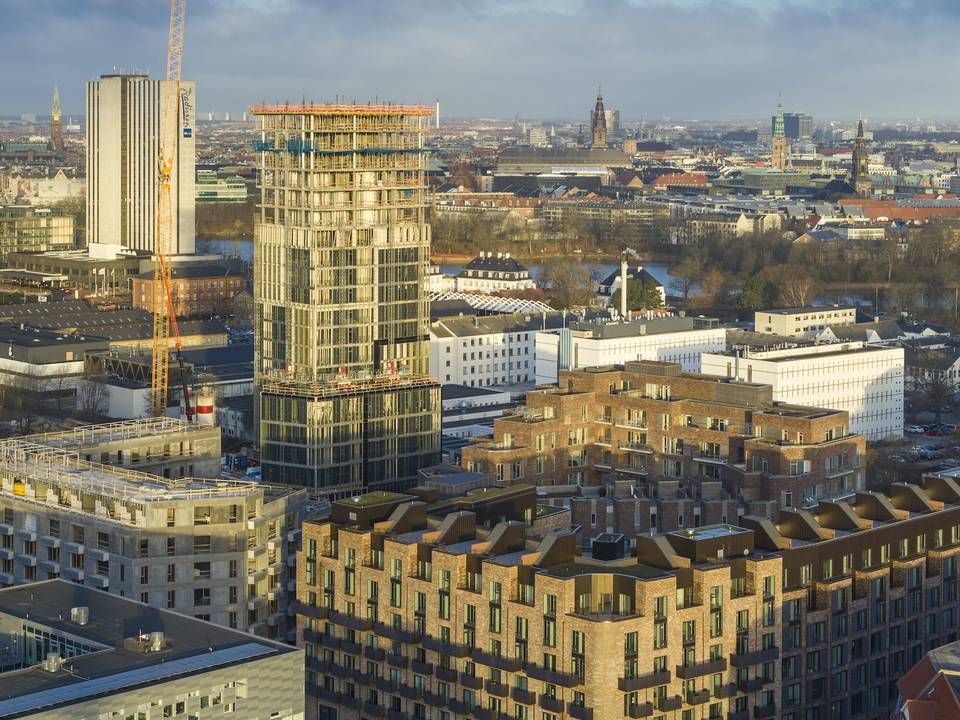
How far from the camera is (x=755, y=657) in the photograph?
33.0 meters

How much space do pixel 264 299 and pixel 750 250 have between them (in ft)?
253

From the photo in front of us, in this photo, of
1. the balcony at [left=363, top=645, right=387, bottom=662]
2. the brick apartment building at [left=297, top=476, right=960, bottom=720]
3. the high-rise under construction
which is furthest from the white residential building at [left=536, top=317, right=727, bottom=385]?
the balcony at [left=363, top=645, right=387, bottom=662]

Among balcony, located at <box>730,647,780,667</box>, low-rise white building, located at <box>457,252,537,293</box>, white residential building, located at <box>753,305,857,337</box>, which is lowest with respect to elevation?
balcony, located at <box>730,647,780,667</box>

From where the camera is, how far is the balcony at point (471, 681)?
32.6 m

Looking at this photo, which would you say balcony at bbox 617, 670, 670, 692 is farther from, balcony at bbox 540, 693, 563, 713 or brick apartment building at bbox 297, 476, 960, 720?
balcony at bbox 540, 693, 563, 713

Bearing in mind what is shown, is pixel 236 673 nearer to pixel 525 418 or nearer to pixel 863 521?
pixel 863 521

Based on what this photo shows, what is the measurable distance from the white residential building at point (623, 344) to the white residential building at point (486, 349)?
151 cm

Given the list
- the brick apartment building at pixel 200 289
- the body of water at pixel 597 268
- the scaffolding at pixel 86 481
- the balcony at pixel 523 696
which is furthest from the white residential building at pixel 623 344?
the balcony at pixel 523 696

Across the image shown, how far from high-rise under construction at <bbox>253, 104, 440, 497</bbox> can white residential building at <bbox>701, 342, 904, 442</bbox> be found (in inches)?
542

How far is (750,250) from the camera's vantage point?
128 metres

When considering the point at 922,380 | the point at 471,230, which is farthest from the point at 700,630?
the point at 471,230

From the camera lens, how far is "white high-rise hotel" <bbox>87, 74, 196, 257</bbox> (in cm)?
10844

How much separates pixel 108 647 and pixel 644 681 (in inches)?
309

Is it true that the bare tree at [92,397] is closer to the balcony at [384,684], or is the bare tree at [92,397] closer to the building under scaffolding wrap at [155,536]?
the building under scaffolding wrap at [155,536]
